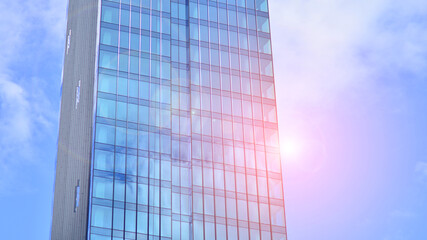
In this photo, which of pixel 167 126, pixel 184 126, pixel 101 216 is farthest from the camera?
pixel 184 126

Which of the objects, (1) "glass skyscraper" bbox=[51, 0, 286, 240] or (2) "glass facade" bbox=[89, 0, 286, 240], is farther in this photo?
(2) "glass facade" bbox=[89, 0, 286, 240]

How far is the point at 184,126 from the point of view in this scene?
96.1m

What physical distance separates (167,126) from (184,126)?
2699 mm

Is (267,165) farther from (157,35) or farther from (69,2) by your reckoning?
(69,2)

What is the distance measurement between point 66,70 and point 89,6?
32.6 feet

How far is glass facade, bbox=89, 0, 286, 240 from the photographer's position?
88188 mm

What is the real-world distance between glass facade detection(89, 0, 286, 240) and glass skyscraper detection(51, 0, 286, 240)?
147 millimetres

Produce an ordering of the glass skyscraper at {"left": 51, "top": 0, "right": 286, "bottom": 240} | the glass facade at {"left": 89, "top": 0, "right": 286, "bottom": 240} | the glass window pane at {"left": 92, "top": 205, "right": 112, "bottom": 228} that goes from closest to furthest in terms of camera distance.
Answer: the glass window pane at {"left": 92, "top": 205, "right": 112, "bottom": 228} < the glass skyscraper at {"left": 51, "top": 0, "right": 286, "bottom": 240} < the glass facade at {"left": 89, "top": 0, "right": 286, "bottom": 240}

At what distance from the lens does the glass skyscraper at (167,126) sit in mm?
87938

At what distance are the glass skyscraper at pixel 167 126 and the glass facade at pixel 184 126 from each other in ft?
0.48

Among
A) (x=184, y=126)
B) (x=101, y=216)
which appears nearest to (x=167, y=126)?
(x=184, y=126)

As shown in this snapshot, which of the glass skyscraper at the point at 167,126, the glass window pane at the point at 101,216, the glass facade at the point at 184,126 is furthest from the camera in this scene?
the glass facade at the point at 184,126

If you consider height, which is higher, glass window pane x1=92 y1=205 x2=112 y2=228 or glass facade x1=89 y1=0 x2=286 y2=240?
glass facade x1=89 y1=0 x2=286 y2=240

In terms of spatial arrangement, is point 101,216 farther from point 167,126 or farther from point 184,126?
point 184,126
